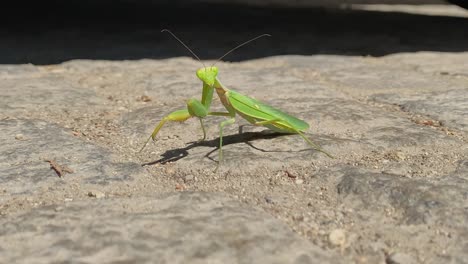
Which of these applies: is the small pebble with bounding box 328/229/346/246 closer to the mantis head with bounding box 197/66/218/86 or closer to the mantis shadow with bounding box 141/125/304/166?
the mantis shadow with bounding box 141/125/304/166


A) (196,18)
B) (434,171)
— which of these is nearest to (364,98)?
(434,171)

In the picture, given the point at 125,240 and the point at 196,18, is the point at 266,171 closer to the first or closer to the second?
the point at 125,240

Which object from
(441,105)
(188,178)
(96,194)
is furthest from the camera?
(441,105)

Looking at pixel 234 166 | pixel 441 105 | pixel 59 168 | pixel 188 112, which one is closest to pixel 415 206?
pixel 234 166

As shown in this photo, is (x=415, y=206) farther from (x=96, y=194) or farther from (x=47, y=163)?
(x=47, y=163)

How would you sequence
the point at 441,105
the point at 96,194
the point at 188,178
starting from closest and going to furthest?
the point at 96,194 → the point at 188,178 → the point at 441,105

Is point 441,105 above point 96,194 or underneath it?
above

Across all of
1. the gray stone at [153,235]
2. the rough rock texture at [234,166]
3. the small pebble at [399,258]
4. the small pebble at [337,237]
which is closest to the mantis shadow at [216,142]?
the rough rock texture at [234,166]
